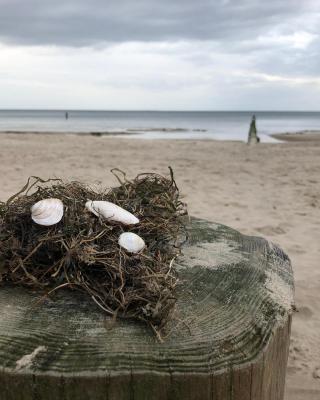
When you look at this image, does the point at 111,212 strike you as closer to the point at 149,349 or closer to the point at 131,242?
the point at 131,242

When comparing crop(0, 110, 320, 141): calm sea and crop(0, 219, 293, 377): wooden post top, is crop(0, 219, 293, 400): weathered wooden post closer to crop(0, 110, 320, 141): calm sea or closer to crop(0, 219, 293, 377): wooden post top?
crop(0, 219, 293, 377): wooden post top

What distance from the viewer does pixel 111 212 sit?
174 centimetres

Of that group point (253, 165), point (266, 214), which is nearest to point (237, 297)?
point (266, 214)

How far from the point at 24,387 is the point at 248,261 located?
110cm

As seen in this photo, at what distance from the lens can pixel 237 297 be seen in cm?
168

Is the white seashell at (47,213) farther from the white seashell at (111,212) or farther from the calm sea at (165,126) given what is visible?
the calm sea at (165,126)

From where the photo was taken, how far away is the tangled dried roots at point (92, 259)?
1.48 m

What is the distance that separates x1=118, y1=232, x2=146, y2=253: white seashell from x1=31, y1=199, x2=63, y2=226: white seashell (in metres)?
0.24

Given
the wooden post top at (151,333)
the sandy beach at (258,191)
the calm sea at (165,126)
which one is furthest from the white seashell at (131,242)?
the calm sea at (165,126)

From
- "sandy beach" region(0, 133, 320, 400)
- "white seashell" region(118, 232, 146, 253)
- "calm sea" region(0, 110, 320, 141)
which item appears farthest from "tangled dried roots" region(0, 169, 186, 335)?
"calm sea" region(0, 110, 320, 141)

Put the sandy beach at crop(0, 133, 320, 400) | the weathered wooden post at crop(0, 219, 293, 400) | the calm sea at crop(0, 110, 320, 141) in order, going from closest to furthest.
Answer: the weathered wooden post at crop(0, 219, 293, 400) < the sandy beach at crop(0, 133, 320, 400) < the calm sea at crop(0, 110, 320, 141)

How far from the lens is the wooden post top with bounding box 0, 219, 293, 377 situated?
1284mm

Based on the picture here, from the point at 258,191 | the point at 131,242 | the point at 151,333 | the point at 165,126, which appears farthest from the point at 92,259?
the point at 165,126

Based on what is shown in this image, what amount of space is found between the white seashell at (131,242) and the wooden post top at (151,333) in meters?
0.22
